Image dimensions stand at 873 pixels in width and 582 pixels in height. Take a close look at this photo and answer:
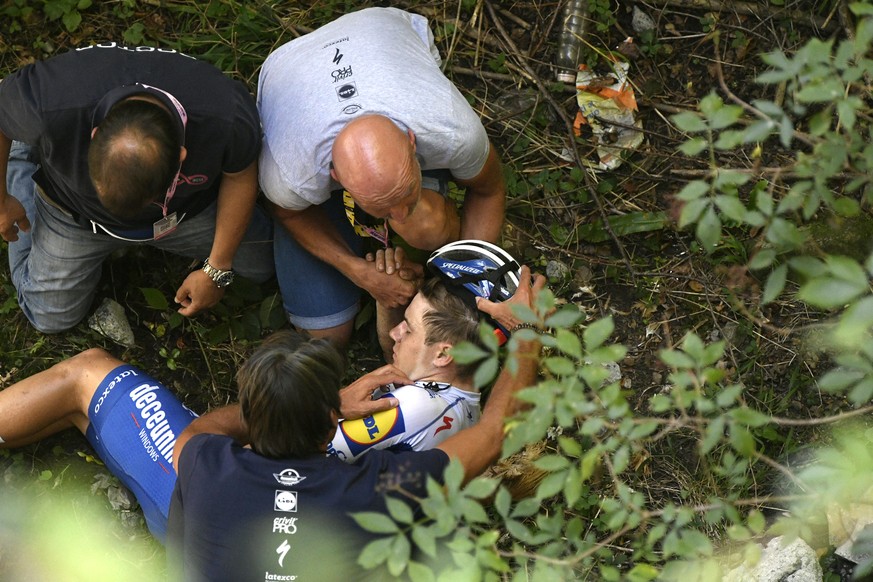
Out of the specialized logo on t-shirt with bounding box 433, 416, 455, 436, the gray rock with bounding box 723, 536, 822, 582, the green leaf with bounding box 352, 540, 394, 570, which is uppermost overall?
the green leaf with bounding box 352, 540, 394, 570

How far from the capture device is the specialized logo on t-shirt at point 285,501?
9.10 ft

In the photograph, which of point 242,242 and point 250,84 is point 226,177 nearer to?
point 242,242

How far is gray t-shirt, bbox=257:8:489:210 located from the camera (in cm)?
332

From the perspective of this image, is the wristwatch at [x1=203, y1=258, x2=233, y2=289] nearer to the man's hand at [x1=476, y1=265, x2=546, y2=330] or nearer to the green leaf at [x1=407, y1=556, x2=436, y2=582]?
the man's hand at [x1=476, y1=265, x2=546, y2=330]

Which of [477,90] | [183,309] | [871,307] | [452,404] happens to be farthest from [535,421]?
[477,90]

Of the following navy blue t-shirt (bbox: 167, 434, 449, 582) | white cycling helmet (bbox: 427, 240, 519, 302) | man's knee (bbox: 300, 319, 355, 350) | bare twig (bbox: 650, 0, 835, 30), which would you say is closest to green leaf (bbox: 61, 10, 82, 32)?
man's knee (bbox: 300, 319, 355, 350)

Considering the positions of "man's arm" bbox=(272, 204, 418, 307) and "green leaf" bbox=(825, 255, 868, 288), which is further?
"man's arm" bbox=(272, 204, 418, 307)

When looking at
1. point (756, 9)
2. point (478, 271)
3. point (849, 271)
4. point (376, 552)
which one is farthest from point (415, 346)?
point (756, 9)

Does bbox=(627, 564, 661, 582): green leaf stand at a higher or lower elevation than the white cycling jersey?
higher

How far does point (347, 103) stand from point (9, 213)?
1.56 m

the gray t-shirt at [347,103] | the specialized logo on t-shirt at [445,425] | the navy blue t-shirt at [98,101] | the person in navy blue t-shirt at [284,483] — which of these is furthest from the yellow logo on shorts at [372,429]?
the navy blue t-shirt at [98,101]

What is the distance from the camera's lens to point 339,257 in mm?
3920

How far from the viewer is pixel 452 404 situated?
3477 mm

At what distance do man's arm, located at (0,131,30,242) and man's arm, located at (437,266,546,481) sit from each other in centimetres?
206
